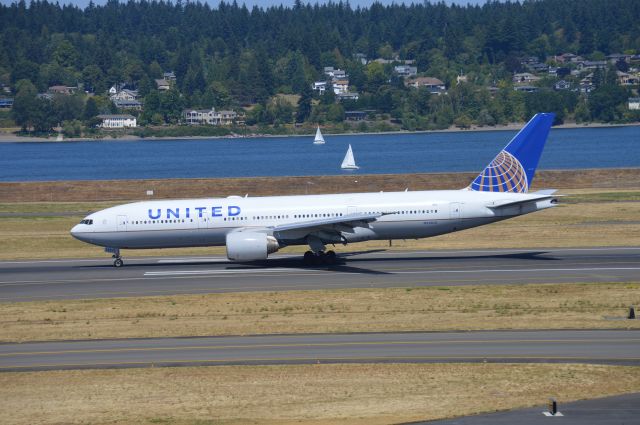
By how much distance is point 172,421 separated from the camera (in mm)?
27469

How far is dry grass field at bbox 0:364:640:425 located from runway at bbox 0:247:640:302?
48.7ft

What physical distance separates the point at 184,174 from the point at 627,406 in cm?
13430

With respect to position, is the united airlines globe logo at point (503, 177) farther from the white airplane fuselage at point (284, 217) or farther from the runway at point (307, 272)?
the runway at point (307, 272)

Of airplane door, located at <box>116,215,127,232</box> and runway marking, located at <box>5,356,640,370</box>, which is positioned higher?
airplane door, located at <box>116,215,127,232</box>

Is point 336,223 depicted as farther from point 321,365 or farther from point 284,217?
point 321,365

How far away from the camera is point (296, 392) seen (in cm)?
2947

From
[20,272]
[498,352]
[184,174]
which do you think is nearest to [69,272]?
[20,272]

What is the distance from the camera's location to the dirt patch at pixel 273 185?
313 ft

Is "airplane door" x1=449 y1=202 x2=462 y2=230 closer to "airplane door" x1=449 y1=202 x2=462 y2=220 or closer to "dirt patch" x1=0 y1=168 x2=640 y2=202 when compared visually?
"airplane door" x1=449 y1=202 x2=462 y2=220

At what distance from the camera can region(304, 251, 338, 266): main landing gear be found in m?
54.3

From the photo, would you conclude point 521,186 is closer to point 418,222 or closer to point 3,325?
point 418,222

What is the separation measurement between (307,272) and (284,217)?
4.10 meters

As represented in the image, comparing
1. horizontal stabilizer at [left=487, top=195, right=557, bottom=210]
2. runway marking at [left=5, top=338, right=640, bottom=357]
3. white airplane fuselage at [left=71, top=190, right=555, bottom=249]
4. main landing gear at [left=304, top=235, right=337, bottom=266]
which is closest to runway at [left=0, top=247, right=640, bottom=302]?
main landing gear at [left=304, top=235, right=337, bottom=266]

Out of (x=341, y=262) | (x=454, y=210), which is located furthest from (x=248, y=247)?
(x=454, y=210)
